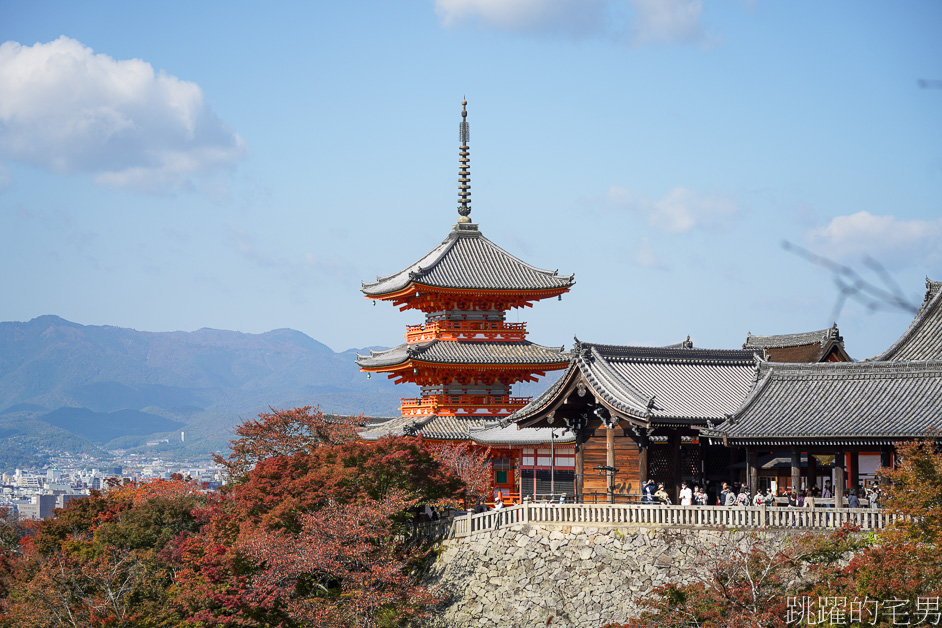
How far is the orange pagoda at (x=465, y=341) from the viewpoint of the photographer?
55.2 metres

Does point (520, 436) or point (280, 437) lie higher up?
point (520, 436)

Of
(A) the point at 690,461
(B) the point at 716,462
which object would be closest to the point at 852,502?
(B) the point at 716,462

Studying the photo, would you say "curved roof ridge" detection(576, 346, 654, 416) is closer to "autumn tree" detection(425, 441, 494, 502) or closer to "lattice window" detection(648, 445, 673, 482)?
"lattice window" detection(648, 445, 673, 482)

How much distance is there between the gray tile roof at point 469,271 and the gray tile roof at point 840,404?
68.2ft

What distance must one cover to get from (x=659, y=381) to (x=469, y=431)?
14.3 m

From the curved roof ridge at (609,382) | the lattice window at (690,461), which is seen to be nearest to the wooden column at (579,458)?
the curved roof ridge at (609,382)

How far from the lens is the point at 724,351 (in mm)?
43188

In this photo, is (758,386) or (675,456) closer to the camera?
(758,386)

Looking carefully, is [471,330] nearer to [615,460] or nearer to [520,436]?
[520,436]

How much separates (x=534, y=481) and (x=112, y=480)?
29488mm

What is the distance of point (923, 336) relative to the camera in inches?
1610

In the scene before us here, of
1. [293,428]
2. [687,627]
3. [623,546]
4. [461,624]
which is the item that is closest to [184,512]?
[293,428]

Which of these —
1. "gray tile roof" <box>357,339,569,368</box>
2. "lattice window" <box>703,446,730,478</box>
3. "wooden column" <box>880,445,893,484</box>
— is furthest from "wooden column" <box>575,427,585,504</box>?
"gray tile roof" <box>357,339,569,368</box>

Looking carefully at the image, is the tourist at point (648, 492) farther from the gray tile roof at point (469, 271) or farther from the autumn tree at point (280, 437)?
the gray tile roof at point (469, 271)
